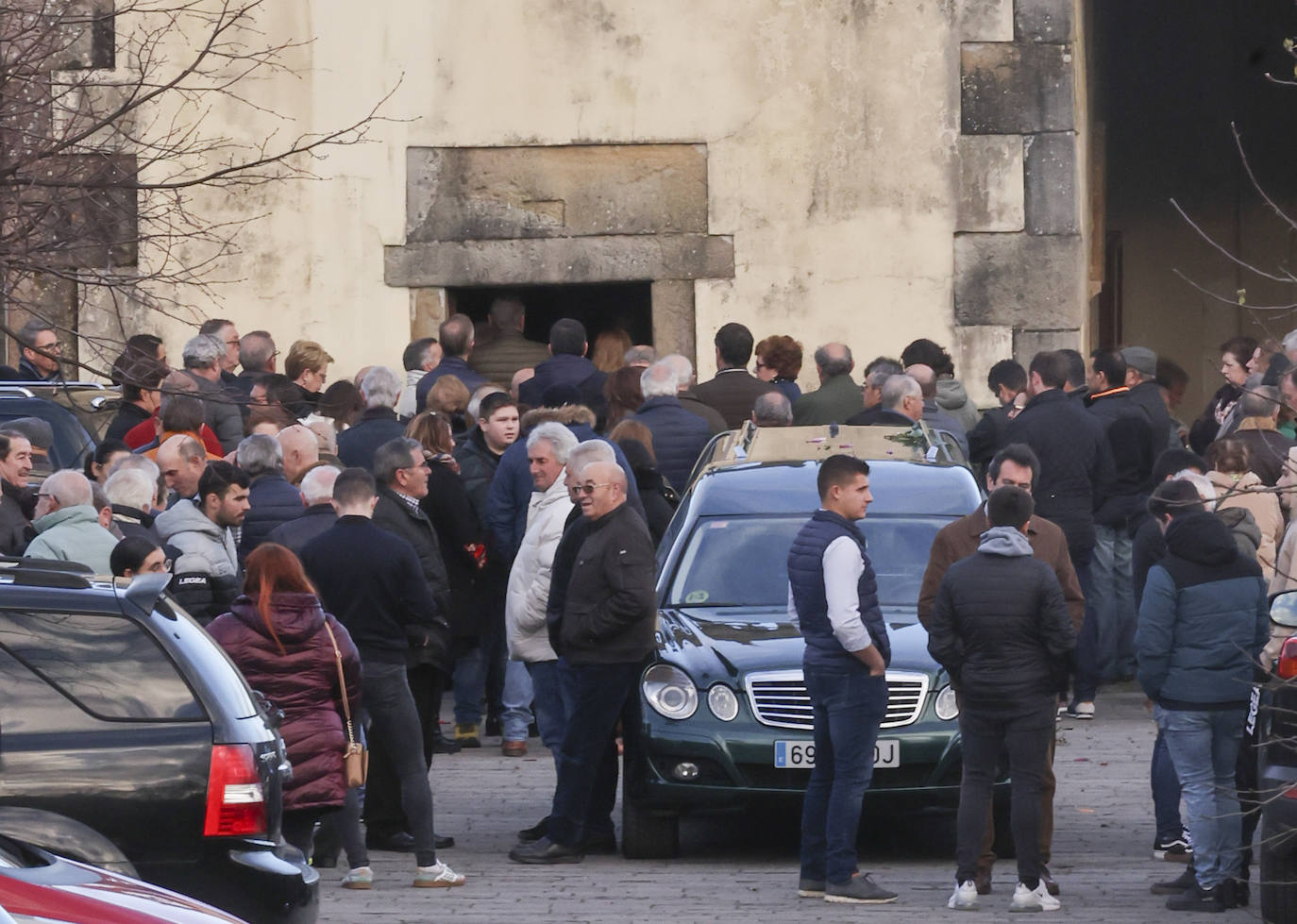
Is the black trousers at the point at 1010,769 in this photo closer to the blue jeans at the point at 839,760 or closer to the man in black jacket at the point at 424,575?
the blue jeans at the point at 839,760

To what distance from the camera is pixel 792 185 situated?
16.5 meters

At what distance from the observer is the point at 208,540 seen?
A: 10273 millimetres

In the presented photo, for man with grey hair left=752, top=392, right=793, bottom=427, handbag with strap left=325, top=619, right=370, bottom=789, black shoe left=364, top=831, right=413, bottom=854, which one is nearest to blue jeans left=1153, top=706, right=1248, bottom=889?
handbag with strap left=325, top=619, right=370, bottom=789

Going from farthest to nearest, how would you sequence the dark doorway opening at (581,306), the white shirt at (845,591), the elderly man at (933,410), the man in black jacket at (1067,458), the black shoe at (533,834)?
the dark doorway opening at (581,306), the elderly man at (933,410), the man in black jacket at (1067,458), the black shoe at (533,834), the white shirt at (845,591)

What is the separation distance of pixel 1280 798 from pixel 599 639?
3125mm

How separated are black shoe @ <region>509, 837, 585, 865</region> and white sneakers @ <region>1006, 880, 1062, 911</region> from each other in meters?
1.90

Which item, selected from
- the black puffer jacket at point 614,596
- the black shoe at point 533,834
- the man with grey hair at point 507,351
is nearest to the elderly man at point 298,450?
the black puffer jacket at point 614,596

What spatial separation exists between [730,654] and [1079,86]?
8627 mm

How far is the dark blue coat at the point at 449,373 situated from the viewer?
14.7 metres

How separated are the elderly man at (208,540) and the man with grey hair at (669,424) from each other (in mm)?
3509

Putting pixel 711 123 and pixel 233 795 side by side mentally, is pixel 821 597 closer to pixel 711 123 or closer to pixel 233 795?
pixel 233 795

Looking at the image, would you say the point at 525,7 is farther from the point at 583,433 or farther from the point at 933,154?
the point at 583,433

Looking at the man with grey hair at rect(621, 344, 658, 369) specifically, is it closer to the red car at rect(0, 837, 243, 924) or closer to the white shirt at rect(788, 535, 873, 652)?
the white shirt at rect(788, 535, 873, 652)

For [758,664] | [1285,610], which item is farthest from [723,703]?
[1285,610]
